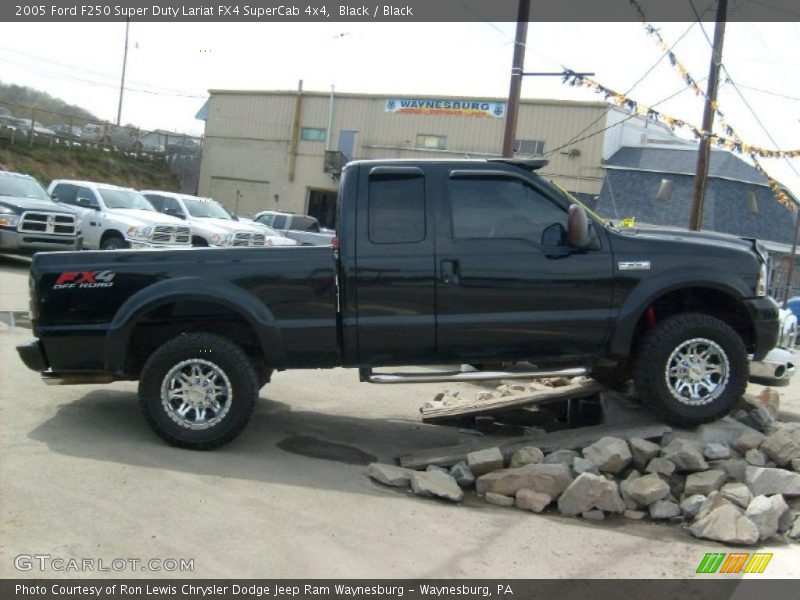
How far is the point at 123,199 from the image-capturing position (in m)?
18.6

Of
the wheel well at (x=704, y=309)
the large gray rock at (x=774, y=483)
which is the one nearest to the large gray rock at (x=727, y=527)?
the large gray rock at (x=774, y=483)

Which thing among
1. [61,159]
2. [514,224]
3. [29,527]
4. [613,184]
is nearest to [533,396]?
[514,224]

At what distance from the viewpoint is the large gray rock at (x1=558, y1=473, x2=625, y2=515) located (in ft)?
17.5

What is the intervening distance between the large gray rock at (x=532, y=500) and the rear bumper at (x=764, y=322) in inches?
84.7

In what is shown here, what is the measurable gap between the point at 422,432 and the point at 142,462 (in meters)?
2.52

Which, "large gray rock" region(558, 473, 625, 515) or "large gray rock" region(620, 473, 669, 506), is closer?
"large gray rock" region(558, 473, 625, 515)

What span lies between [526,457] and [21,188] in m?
15.0

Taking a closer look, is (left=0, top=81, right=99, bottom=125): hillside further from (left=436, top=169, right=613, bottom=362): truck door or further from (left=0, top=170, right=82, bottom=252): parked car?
(left=436, top=169, right=613, bottom=362): truck door

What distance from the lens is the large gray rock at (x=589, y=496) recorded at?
5.34 m

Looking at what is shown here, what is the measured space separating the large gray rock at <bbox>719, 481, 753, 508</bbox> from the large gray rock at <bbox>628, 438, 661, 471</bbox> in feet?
1.74

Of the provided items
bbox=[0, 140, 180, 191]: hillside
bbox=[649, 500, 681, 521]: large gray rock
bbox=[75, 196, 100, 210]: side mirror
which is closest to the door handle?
bbox=[649, 500, 681, 521]: large gray rock

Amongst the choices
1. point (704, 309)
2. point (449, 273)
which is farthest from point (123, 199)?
point (704, 309)

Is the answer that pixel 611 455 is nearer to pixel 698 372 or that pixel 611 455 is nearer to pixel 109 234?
pixel 698 372

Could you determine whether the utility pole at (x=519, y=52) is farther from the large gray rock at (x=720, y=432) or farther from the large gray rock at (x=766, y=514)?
the large gray rock at (x=766, y=514)
